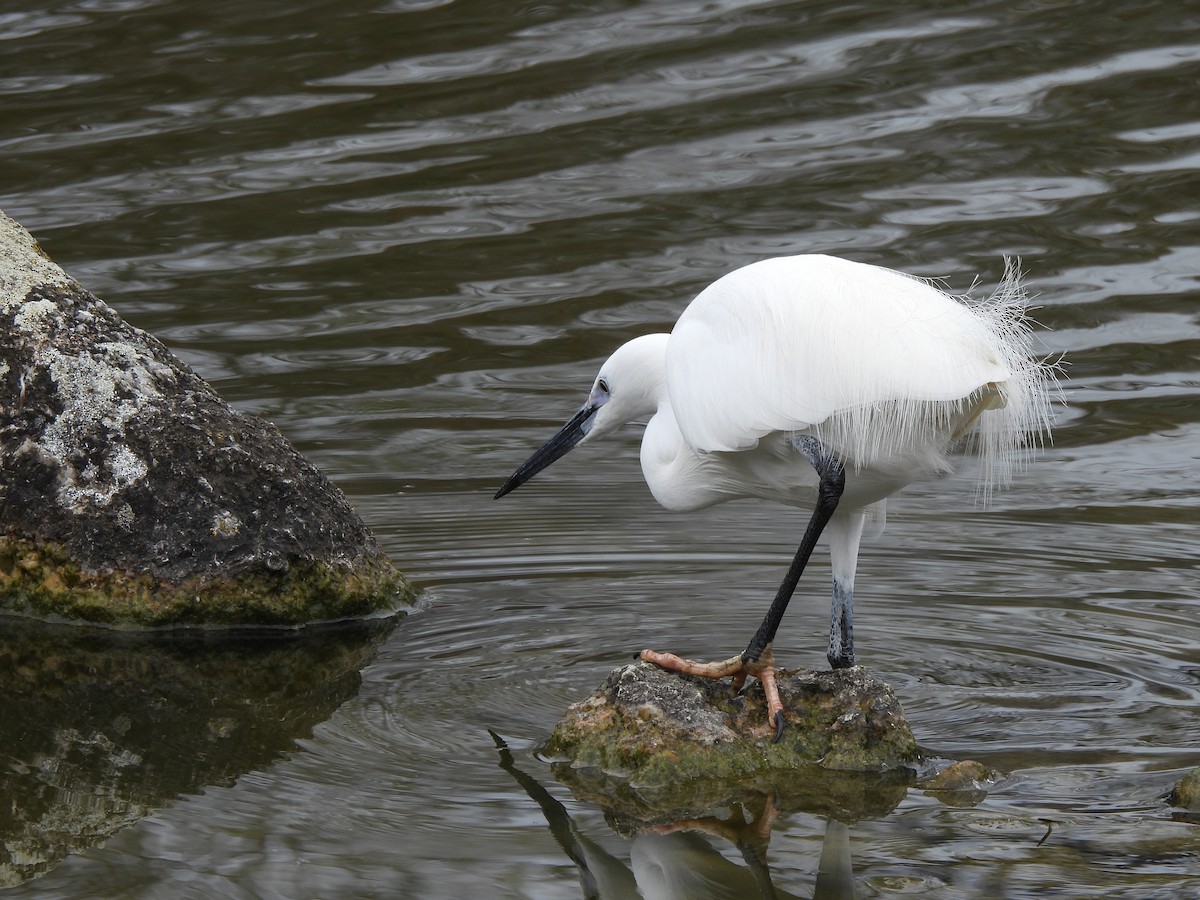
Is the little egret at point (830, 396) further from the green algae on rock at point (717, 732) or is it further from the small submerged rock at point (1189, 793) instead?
the small submerged rock at point (1189, 793)

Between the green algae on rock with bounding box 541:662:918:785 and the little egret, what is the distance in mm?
99

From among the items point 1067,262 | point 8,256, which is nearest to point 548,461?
point 8,256

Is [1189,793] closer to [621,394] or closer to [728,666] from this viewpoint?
[728,666]

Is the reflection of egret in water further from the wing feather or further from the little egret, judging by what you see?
the wing feather

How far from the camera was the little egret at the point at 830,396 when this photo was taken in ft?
14.6

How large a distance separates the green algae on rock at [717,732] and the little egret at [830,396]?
3.9 inches

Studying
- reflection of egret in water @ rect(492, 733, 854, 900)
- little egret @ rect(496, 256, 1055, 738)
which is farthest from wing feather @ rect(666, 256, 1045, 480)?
reflection of egret in water @ rect(492, 733, 854, 900)

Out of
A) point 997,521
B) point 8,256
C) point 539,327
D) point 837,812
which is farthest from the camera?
point 539,327

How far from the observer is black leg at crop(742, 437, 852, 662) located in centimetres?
452

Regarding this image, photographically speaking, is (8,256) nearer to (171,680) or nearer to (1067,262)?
(171,680)

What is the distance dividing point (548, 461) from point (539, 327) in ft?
11.2

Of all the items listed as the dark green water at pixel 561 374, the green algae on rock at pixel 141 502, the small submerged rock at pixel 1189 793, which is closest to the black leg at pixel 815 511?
the dark green water at pixel 561 374

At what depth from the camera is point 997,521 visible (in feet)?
22.3

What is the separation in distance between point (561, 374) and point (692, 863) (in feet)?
16.6
